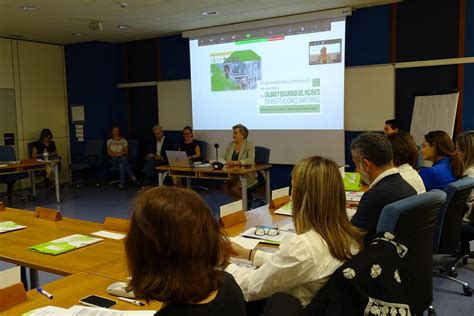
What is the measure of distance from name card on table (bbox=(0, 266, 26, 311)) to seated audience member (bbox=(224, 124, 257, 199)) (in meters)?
4.15

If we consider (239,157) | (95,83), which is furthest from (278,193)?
(95,83)

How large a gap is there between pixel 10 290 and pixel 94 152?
7569mm

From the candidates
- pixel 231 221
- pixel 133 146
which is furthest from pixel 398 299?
pixel 133 146

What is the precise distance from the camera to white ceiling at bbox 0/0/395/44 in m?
6.12

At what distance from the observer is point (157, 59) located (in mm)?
8844

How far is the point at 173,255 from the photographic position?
1.14 m

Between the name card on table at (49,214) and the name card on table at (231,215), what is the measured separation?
45.6 inches

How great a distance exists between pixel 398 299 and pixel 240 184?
14.2 ft

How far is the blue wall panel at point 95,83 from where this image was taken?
29.7 feet

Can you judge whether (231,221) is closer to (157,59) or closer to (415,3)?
(415,3)

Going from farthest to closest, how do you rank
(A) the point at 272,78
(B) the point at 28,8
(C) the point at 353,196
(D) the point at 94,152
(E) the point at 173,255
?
(D) the point at 94,152, (A) the point at 272,78, (B) the point at 28,8, (C) the point at 353,196, (E) the point at 173,255

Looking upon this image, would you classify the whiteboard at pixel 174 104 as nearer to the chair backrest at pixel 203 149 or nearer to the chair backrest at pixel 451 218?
the chair backrest at pixel 203 149

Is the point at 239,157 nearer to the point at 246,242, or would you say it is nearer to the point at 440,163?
the point at 440,163

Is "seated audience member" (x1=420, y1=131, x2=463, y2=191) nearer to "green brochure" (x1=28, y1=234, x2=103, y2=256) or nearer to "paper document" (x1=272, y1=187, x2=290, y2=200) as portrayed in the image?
"paper document" (x1=272, y1=187, x2=290, y2=200)
